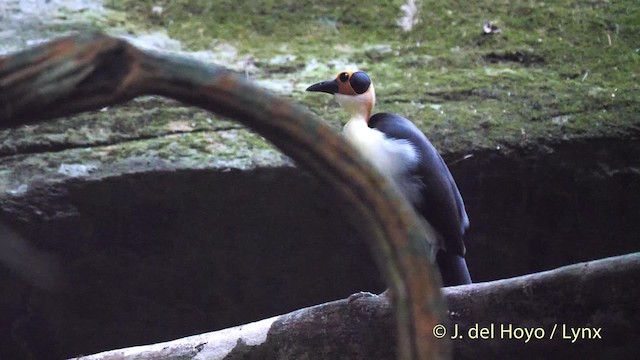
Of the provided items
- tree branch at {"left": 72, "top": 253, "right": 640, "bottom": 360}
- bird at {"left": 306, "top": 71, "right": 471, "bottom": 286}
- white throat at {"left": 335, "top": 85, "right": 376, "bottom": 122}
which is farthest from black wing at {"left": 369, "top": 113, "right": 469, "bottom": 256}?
tree branch at {"left": 72, "top": 253, "right": 640, "bottom": 360}

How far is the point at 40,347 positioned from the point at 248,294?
58cm

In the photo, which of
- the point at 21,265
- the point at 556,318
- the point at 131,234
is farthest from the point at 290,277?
the point at 21,265

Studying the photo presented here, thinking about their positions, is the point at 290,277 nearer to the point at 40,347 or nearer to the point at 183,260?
the point at 183,260

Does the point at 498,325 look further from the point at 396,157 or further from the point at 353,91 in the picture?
the point at 353,91

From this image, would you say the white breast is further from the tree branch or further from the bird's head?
the tree branch

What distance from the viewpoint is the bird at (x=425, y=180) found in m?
2.13

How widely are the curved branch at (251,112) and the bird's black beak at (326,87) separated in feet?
5.32

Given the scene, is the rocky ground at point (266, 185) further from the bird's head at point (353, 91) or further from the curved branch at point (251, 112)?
the curved branch at point (251, 112)

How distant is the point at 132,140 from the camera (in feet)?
7.59

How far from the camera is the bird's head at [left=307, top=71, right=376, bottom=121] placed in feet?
7.63

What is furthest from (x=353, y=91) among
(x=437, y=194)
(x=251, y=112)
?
(x=251, y=112)

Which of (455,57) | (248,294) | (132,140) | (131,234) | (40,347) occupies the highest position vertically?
(455,57)

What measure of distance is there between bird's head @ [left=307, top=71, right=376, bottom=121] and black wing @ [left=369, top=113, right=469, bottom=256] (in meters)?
0.15

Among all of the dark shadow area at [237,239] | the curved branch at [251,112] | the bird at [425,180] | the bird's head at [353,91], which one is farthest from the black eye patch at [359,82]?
the curved branch at [251,112]
